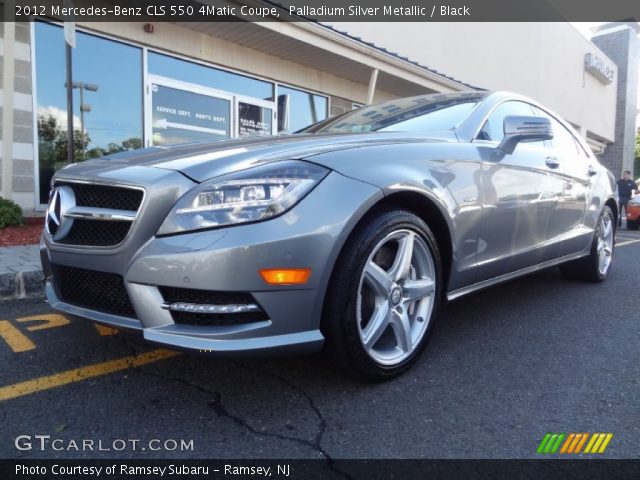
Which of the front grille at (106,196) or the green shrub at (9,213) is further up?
the front grille at (106,196)

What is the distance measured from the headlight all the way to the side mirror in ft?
4.63

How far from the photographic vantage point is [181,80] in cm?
719

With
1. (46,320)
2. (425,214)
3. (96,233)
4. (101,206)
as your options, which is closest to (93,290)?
(96,233)

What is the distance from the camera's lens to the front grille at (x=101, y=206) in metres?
1.81

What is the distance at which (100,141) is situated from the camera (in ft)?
21.1

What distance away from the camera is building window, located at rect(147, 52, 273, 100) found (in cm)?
696

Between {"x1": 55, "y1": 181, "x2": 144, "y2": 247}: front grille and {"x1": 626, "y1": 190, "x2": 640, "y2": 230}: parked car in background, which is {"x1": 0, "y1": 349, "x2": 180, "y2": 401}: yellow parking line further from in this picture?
{"x1": 626, "y1": 190, "x2": 640, "y2": 230}: parked car in background

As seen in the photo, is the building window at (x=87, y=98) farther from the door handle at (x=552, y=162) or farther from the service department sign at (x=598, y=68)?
the service department sign at (x=598, y=68)

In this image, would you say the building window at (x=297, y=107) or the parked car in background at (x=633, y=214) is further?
the parked car in background at (x=633, y=214)

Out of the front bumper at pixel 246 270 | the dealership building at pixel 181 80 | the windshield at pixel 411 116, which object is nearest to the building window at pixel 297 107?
the dealership building at pixel 181 80

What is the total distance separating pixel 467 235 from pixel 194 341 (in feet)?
4.91

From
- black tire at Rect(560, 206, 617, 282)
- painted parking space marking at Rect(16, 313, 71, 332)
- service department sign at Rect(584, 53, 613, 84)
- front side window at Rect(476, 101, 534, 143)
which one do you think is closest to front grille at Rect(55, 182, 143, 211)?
painted parking space marking at Rect(16, 313, 71, 332)

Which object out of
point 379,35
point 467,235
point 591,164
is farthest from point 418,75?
point 467,235

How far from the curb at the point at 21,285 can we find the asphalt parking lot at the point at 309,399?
71 cm
